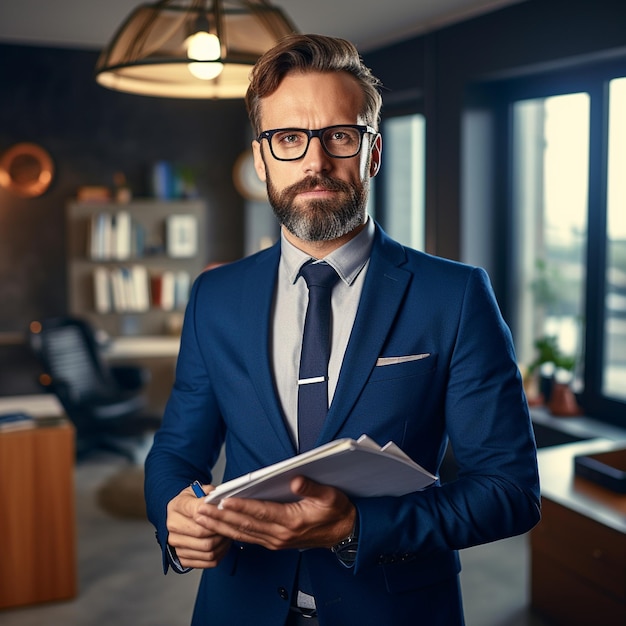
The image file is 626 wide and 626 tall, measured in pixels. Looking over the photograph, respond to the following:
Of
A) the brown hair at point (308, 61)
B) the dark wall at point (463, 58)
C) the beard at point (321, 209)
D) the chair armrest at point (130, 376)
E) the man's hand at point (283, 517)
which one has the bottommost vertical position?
the chair armrest at point (130, 376)

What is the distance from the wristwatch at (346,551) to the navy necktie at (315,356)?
0.59 feet

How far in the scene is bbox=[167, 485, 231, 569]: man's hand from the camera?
4.15 ft

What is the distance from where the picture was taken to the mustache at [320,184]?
1362 millimetres

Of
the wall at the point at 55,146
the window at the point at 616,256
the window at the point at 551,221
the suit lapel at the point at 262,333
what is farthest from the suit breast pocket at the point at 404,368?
the wall at the point at 55,146

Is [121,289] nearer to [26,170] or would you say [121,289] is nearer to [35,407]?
[26,170]

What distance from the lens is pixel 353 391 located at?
4.49 ft

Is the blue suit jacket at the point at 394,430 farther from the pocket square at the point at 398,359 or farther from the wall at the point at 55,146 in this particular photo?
the wall at the point at 55,146

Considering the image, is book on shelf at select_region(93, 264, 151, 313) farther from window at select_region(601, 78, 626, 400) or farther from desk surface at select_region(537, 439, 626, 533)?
desk surface at select_region(537, 439, 626, 533)

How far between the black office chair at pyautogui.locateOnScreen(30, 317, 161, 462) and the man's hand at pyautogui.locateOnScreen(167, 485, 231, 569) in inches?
176

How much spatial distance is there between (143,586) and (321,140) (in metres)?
3.09

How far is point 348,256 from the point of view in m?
1.48

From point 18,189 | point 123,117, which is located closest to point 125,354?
point 18,189

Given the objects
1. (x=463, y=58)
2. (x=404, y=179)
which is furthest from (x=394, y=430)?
(x=404, y=179)

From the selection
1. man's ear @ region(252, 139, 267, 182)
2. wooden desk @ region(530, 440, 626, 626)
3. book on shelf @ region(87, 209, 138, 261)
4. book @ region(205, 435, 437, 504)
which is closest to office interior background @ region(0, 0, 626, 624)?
book on shelf @ region(87, 209, 138, 261)
